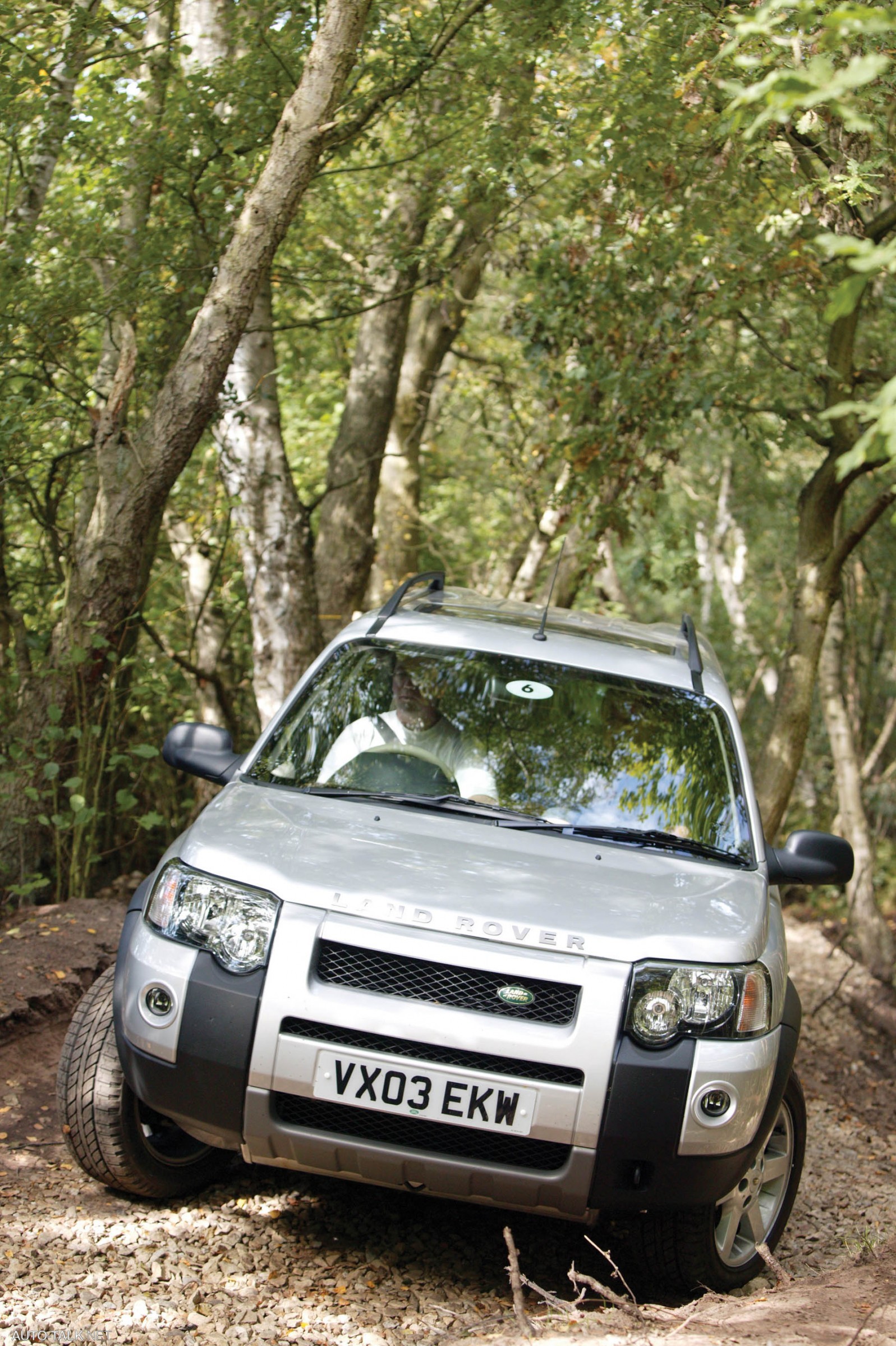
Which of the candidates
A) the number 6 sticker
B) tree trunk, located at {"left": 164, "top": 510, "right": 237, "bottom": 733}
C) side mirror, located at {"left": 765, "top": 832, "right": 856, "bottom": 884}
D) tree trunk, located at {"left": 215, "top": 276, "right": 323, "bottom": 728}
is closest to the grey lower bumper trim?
side mirror, located at {"left": 765, "top": 832, "right": 856, "bottom": 884}

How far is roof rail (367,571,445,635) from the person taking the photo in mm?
4742

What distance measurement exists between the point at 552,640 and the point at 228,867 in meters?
1.80

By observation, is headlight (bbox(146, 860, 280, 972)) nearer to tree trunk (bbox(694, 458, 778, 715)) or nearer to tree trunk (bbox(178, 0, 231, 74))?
tree trunk (bbox(178, 0, 231, 74))

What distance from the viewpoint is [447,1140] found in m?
3.14

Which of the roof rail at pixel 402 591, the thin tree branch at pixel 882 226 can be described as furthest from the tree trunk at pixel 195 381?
the thin tree branch at pixel 882 226

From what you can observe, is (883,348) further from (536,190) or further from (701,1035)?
(701,1035)

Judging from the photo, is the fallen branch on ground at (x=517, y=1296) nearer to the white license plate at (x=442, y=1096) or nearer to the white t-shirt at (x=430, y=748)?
the white license plate at (x=442, y=1096)

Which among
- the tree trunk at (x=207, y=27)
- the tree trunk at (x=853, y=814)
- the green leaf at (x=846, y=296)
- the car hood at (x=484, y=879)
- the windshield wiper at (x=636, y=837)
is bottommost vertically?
the tree trunk at (x=853, y=814)

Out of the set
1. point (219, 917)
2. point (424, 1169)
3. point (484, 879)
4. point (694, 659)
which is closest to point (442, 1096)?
point (424, 1169)

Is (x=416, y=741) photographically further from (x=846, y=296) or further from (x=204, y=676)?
(x=204, y=676)

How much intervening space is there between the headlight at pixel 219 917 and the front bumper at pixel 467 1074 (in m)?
0.05

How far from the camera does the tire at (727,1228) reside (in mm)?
3434

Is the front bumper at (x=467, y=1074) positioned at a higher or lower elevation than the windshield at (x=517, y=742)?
lower

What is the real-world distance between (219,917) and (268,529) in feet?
15.7
